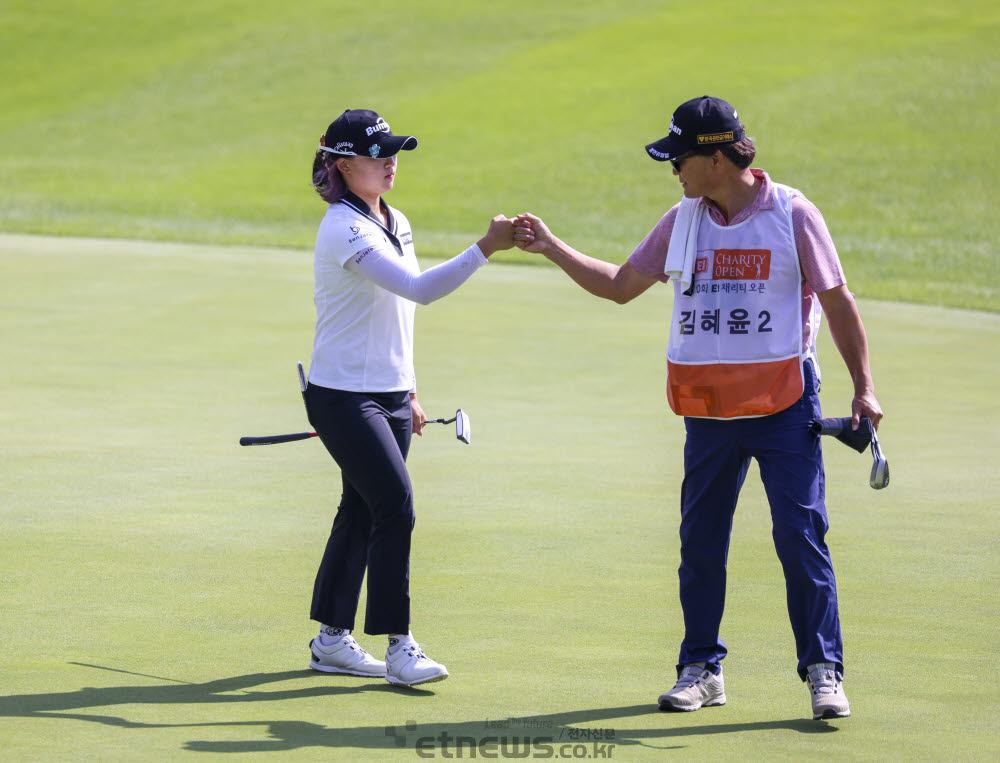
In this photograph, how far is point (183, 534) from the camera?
777 centimetres

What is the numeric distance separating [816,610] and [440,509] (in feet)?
11.6

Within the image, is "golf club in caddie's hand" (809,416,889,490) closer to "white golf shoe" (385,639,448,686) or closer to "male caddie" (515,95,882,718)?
"male caddie" (515,95,882,718)

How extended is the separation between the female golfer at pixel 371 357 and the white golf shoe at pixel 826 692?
1.26 meters

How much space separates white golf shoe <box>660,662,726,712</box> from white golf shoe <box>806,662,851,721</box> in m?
0.31

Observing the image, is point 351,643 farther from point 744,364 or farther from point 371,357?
point 744,364

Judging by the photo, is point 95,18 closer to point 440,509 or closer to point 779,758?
point 440,509

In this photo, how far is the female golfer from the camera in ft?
17.9

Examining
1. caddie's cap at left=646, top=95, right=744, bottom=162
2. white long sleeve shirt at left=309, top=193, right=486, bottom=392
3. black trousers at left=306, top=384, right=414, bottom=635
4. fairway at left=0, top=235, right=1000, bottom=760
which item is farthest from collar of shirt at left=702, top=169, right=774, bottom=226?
fairway at left=0, top=235, right=1000, bottom=760

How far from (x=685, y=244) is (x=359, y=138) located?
4.02 ft

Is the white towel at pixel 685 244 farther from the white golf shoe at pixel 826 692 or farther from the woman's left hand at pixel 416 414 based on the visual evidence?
the white golf shoe at pixel 826 692

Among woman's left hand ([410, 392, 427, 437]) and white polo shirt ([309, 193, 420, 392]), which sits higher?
white polo shirt ([309, 193, 420, 392])

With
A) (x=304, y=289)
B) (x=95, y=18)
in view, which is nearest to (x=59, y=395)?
(x=304, y=289)

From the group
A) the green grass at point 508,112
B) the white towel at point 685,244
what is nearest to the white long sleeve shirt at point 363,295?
the white towel at point 685,244

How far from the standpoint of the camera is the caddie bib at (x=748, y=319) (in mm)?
5242
